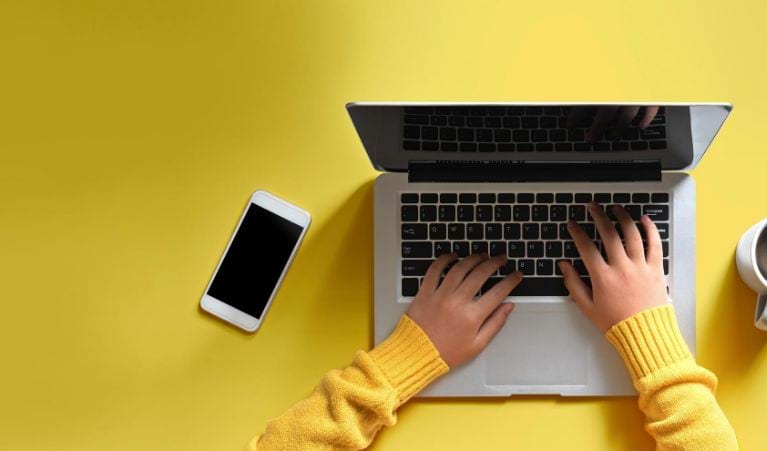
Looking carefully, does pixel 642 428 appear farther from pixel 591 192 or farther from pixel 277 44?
pixel 277 44

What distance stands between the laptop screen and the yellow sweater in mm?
205

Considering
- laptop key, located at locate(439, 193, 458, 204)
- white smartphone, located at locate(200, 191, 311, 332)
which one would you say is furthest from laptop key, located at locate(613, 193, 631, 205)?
white smartphone, located at locate(200, 191, 311, 332)

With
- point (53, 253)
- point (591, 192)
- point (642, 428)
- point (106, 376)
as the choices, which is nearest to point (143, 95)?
point (53, 253)

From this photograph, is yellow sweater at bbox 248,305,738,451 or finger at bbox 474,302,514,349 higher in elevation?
finger at bbox 474,302,514,349

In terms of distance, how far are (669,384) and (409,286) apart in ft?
1.12

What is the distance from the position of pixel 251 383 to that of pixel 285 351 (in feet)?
0.20

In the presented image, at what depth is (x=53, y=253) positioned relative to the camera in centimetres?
91

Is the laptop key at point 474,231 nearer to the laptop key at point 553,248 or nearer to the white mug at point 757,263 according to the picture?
the laptop key at point 553,248

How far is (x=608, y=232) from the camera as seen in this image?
0.85 meters

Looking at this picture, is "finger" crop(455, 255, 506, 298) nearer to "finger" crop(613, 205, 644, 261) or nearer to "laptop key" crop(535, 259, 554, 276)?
"laptop key" crop(535, 259, 554, 276)

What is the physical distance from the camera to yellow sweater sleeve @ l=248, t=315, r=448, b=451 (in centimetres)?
84

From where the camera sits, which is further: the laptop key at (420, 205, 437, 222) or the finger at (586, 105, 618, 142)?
the laptop key at (420, 205, 437, 222)

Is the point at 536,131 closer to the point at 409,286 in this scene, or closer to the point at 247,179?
the point at 409,286

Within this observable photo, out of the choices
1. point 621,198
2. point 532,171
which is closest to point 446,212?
point 532,171
